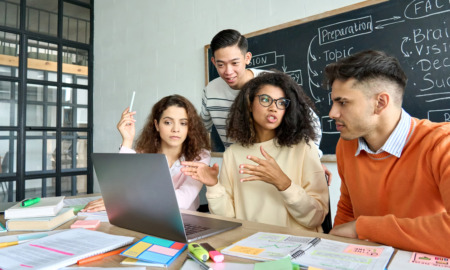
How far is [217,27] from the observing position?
2.85 meters

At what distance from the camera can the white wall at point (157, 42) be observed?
254 cm

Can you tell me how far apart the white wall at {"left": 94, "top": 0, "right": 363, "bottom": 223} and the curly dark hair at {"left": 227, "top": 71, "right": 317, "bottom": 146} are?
2.69 feet

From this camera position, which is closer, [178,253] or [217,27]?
[178,253]

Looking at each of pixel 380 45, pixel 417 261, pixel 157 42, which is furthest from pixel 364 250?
pixel 157 42

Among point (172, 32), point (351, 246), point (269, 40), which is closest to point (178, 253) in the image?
point (351, 246)

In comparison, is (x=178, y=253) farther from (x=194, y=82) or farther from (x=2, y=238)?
(x=194, y=82)

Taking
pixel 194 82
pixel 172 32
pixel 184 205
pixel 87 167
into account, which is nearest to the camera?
pixel 184 205

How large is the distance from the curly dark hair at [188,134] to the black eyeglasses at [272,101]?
20.8 inches

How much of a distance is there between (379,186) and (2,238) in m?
1.20

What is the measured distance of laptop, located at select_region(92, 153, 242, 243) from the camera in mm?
857

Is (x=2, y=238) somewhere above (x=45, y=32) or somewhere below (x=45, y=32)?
below

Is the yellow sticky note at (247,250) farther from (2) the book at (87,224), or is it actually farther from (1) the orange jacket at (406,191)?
(2) the book at (87,224)

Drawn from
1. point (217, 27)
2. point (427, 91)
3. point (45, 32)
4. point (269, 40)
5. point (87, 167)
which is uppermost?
point (45, 32)

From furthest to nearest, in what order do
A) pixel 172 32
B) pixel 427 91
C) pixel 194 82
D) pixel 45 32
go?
pixel 45 32, pixel 172 32, pixel 194 82, pixel 427 91
